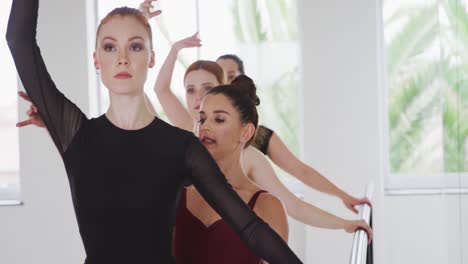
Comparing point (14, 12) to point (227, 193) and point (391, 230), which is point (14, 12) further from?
point (391, 230)

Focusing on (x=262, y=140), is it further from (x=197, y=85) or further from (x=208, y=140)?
(x=208, y=140)

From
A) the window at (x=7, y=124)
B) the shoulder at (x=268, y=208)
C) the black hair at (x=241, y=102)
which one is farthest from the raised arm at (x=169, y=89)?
the window at (x=7, y=124)

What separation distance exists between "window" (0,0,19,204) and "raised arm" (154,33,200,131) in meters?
4.74

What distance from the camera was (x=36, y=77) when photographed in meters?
1.60

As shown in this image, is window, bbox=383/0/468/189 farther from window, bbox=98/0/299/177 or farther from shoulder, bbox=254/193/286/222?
shoulder, bbox=254/193/286/222

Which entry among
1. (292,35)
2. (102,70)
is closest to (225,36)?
(292,35)

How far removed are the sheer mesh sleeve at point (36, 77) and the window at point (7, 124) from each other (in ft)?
19.7

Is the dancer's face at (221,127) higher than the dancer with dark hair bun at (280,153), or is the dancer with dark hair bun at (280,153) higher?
the dancer's face at (221,127)

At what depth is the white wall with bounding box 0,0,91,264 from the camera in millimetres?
7086

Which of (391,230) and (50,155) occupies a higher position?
(50,155)

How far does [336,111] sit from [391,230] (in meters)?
1.04

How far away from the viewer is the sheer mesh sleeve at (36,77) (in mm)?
1570

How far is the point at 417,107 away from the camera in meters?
7.21

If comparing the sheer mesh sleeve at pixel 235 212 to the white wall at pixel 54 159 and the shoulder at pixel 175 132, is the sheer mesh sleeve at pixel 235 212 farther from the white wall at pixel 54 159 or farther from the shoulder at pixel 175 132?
the white wall at pixel 54 159
